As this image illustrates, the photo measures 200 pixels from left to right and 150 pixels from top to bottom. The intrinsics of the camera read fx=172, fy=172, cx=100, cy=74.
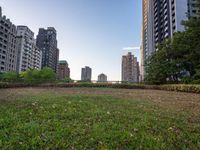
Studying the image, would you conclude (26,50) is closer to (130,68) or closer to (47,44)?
(47,44)

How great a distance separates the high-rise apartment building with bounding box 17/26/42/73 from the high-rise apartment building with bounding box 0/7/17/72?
6.92m

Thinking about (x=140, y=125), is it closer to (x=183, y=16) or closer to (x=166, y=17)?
(x=183, y=16)

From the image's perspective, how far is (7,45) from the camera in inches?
2509

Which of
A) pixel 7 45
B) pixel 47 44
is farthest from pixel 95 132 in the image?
pixel 47 44

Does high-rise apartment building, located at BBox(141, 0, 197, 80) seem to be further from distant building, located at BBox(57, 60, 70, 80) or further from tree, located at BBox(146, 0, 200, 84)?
distant building, located at BBox(57, 60, 70, 80)

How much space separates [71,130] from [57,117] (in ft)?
3.04

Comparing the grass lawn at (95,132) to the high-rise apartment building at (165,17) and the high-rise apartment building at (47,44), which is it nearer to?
the high-rise apartment building at (165,17)

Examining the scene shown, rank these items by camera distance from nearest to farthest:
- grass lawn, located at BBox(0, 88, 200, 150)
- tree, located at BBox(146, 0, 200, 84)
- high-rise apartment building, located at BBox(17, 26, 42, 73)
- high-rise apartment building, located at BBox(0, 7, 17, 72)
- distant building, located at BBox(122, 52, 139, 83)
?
grass lawn, located at BBox(0, 88, 200, 150) → tree, located at BBox(146, 0, 200, 84) → high-rise apartment building, located at BBox(0, 7, 17, 72) → high-rise apartment building, located at BBox(17, 26, 42, 73) → distant building, located at BBox(122, 52, 139, 83)

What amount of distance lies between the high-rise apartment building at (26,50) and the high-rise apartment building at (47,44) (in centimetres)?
1922

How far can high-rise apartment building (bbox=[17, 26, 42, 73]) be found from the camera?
7731 cm

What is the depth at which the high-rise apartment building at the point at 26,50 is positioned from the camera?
77.3m

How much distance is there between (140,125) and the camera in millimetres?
3230

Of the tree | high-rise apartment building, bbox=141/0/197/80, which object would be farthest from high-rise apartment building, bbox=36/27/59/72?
the tree

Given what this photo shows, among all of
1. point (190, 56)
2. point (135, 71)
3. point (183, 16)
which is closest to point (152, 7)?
point (183, 16)
